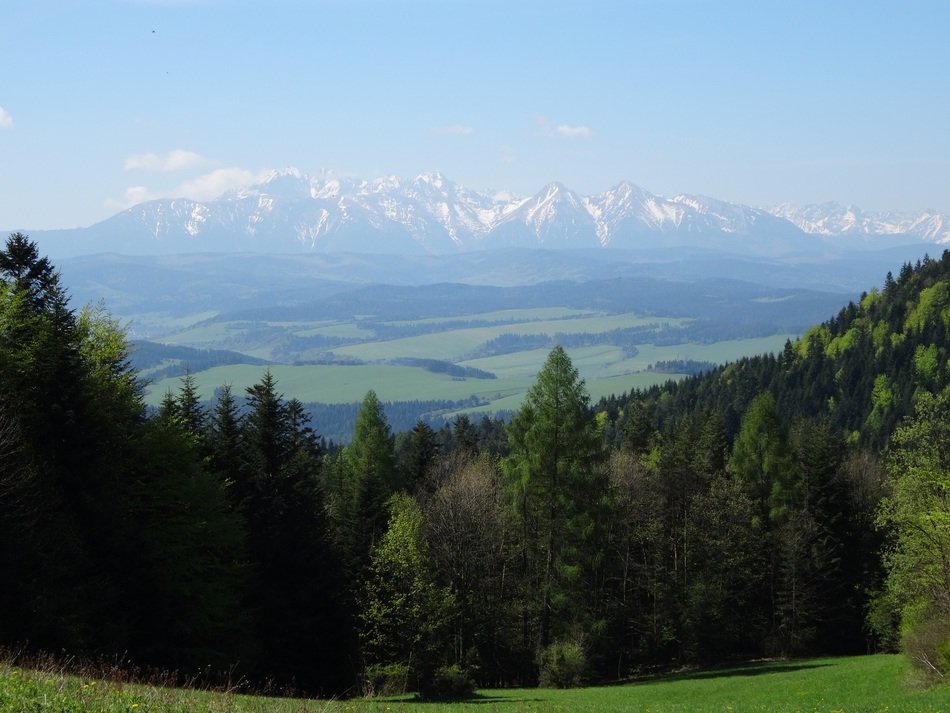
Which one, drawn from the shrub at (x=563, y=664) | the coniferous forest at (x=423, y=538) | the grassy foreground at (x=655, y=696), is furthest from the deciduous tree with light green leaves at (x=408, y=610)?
the shrub at (x=563, y=664)

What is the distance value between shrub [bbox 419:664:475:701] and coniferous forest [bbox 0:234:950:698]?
102 millimetres

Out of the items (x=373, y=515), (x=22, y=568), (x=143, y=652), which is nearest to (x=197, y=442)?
(x=143, y=652)

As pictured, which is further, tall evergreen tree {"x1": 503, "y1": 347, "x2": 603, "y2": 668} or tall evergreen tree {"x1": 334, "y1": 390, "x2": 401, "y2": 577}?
tall evergreen tree {"x1": 334, "y1": 390, "x2": 401, "y2": 577}

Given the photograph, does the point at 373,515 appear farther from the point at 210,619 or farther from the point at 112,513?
the point at 112,513

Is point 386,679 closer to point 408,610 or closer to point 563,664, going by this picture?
point 408,610

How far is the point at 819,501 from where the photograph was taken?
52.2 metres

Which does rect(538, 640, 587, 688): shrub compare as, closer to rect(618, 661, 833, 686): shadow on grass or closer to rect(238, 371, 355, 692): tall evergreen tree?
rect(618, 661, 833, 686): shadow on grass

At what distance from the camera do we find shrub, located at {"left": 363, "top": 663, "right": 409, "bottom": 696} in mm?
37094

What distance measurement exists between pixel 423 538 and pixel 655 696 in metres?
11.3

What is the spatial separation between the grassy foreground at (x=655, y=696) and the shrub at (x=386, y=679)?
213cm

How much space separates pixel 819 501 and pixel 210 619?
1312 inches

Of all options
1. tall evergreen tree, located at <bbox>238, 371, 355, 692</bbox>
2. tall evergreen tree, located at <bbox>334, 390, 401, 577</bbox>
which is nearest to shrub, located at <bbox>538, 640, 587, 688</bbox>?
tall evergreen tree, located at <bbox>238, 371, 355, 692</bbox>

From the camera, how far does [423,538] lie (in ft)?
138

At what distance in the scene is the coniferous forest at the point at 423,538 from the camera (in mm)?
26641
